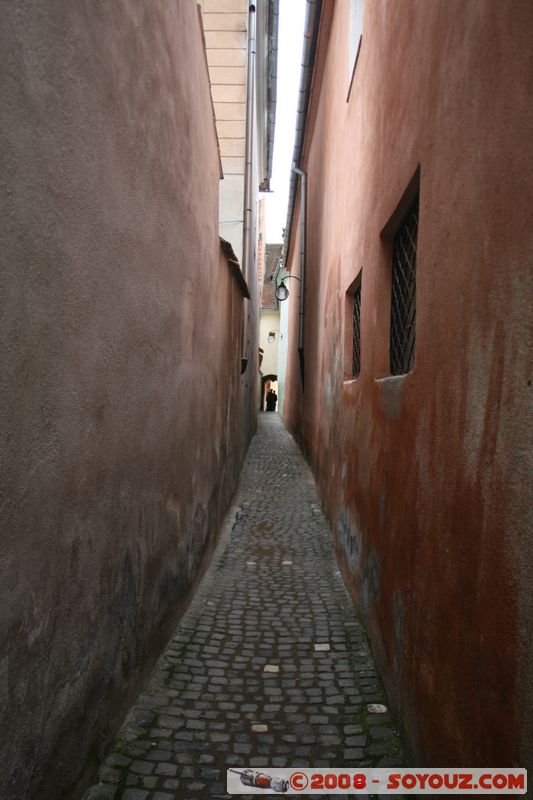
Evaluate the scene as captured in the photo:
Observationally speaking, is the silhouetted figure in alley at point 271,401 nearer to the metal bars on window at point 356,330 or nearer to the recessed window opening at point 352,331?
the recessed window opening at point 352,331

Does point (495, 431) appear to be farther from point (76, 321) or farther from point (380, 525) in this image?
point (380, 525)

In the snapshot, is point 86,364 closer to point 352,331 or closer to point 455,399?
point 455,399

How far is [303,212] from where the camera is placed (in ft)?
43.9

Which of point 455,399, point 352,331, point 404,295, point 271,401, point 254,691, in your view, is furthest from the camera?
point 271,401

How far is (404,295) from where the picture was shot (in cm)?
378

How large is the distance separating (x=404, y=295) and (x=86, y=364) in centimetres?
227

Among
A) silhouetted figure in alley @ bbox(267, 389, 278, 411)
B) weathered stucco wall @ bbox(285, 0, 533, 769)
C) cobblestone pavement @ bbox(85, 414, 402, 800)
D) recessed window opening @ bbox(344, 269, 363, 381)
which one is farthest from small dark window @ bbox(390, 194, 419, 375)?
silhouetted figure in alley @ bbox(267, 389, 278, 411)

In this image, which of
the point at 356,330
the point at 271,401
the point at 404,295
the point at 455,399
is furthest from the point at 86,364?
the point at 271,401

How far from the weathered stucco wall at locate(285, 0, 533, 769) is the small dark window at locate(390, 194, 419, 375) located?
0.37 feet

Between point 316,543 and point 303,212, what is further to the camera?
point 303,212

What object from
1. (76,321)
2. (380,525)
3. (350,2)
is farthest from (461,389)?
(350,2)

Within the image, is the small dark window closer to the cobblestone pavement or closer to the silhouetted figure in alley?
the cobblestone pavement

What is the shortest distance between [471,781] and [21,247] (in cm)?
216

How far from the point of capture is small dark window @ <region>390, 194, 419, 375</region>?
351 centimetres
